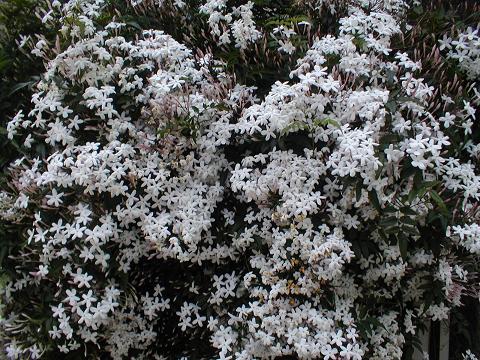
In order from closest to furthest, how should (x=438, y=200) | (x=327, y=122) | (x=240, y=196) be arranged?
(x=438, y=200) → (x=327, y=122) → (x=240, y=196)

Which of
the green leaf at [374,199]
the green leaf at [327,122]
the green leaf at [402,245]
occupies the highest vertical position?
the green leaf at [327,122]

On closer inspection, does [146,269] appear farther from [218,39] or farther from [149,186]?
[218,39]

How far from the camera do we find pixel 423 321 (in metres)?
3.30

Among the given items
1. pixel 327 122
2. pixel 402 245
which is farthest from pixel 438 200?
pixel 327 122

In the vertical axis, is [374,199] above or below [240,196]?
above

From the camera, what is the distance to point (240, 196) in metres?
2.97

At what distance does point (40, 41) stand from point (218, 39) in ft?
3.10

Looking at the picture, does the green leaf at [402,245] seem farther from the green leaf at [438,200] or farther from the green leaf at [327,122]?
the green leaf at [327,122]

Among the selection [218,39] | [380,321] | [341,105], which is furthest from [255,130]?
[380,321]

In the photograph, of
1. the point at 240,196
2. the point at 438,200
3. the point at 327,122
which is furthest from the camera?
the point at 240,196

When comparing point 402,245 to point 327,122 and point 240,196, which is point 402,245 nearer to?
point 327,122

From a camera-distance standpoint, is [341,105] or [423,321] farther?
[423,321]

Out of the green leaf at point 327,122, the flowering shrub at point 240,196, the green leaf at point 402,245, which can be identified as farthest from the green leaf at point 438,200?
the green leaf at point 327,122

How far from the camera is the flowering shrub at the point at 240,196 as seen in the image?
9.00 feet
